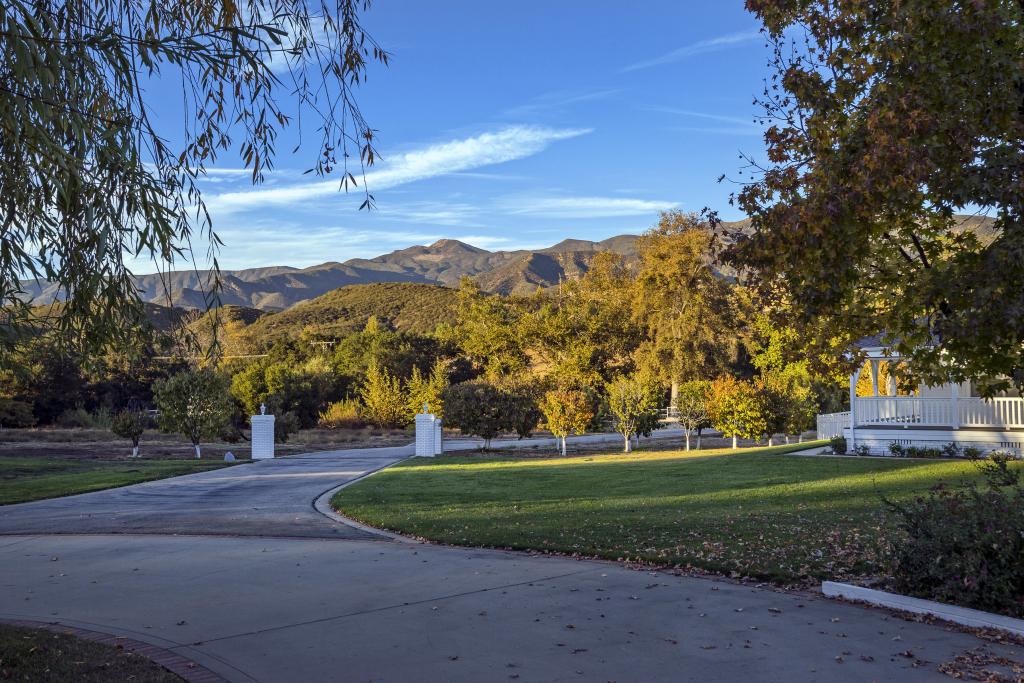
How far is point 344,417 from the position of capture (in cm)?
4503

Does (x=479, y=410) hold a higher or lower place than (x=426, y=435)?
higher

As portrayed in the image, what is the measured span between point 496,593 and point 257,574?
2620 mm

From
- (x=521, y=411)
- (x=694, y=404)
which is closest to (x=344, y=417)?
(x=521, y=411)

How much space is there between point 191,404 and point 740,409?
18.0m

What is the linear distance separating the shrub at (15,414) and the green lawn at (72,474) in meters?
15.8

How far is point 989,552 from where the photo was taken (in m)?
6.48

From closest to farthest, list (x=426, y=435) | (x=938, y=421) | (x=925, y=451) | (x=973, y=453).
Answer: (x=973, y=453) → (x=925, y=451) → (x=938, y=421) → (x=426, y=435)

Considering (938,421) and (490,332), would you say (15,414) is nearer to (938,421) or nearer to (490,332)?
(490,332)

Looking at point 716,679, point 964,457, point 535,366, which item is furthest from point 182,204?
point 535,366

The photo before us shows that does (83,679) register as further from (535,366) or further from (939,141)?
(535,366)

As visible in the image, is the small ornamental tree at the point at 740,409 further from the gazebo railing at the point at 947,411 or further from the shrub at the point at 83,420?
the shrub at the point at 83,420

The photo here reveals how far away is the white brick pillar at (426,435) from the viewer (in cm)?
2847

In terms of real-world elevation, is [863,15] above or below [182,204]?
above

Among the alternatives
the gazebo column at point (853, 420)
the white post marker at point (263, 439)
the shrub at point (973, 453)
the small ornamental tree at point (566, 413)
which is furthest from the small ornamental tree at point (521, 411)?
the shrub at point (973, 453)
